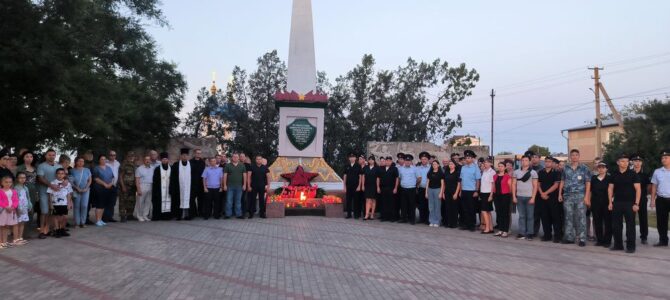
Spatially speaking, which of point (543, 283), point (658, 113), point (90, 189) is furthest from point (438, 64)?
point (543, 283)

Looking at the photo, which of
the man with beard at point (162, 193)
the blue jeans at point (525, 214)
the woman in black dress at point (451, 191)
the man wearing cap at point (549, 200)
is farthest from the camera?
the man with beard at point (162, 193)

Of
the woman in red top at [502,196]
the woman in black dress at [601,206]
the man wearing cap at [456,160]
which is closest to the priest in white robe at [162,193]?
the man wearing cap at [456,160]

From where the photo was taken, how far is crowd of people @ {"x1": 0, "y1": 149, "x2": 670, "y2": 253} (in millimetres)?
8336

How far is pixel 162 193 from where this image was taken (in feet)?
36.2

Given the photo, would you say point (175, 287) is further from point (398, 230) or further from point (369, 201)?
point (369, 201)

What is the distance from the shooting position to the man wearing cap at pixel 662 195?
28.3ft

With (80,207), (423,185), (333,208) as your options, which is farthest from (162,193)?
(423,185)

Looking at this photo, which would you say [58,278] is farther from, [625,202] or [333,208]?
[625,202]

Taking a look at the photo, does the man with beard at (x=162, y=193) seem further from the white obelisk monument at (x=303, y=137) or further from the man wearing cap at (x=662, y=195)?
the man wearing cap at (x=662, y=195)

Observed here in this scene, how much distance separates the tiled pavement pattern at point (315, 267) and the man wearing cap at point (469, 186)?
0.97 m

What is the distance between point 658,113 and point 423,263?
2596cm

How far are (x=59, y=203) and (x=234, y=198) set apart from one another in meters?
3.82

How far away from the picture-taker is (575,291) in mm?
5406

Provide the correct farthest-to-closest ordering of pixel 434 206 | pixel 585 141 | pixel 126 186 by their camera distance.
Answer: pixel 585 141
pixel 434 206
pixel 126 186
